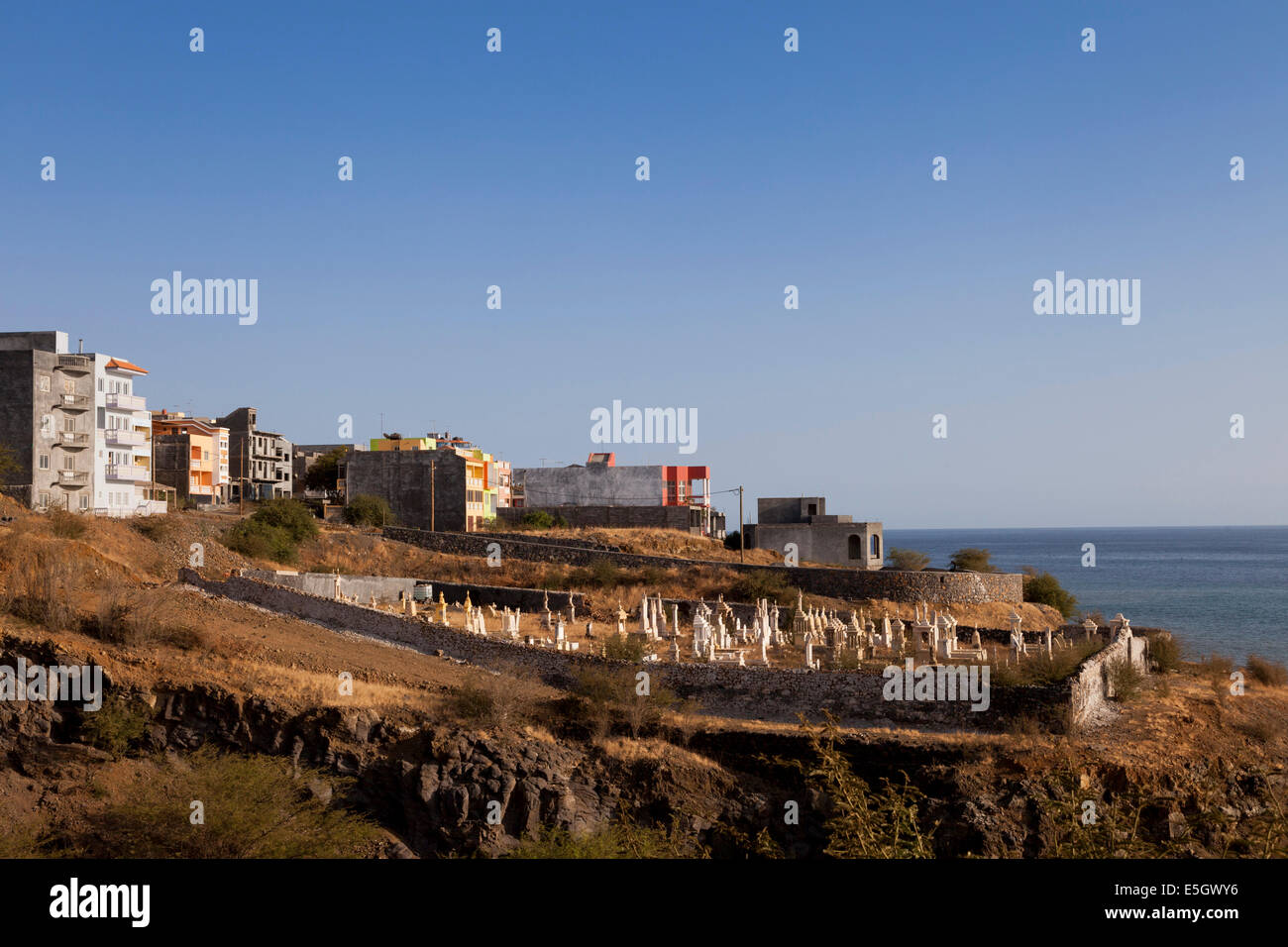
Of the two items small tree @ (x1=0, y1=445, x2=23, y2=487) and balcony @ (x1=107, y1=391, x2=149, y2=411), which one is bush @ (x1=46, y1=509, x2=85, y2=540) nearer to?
small tree @ (x1=0, y1=445, x2=23, y2=487)

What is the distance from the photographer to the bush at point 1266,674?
1348 inches

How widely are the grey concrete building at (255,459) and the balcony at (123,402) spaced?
69.4 feet

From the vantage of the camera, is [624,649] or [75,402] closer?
[624,649]

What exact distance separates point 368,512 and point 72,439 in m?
15.6

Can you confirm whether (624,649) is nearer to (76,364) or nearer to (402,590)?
(402,590)

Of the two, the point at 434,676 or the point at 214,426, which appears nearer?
the point at 434,676

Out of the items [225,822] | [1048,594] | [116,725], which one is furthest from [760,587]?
[225,822]

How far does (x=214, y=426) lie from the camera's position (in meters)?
79.2

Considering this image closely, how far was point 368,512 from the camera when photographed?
61688 mm

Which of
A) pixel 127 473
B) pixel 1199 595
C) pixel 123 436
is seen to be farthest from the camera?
pixel 1199 595
